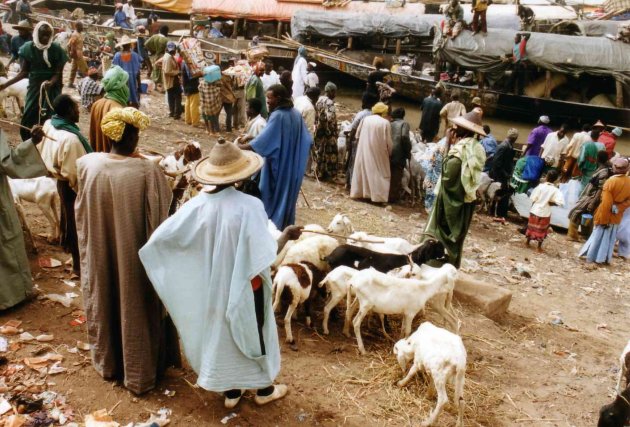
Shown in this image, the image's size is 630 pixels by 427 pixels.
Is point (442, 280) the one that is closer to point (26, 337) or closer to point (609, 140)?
point (26, 337)

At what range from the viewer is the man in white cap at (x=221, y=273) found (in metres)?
3.22

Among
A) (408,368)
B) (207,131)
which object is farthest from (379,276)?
(207,131)

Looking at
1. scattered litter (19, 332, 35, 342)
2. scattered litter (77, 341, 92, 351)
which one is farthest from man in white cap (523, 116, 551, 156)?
scattered litter (19, 332, 35, 342)

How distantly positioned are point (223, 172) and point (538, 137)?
387 inches

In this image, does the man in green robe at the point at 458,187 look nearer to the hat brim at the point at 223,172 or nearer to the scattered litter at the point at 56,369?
the hat brim at the point at 223,172

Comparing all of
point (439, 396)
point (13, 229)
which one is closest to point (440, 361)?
point (439, 396)

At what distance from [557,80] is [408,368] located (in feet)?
41.5

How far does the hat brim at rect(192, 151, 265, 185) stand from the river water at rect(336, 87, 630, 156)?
41.1ft

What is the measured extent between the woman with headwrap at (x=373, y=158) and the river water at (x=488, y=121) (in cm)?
625

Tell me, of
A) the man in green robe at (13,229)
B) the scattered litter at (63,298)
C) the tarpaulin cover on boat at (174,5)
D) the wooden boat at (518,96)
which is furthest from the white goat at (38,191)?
the tarpaulin cover on boat at (174,5)

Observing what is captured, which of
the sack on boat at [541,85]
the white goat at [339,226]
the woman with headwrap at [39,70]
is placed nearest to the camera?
the white goat at [339,226]

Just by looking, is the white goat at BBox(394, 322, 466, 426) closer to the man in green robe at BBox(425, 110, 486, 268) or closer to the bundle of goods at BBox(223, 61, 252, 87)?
the man in green robe at BBox(425, 110, 486, 268)

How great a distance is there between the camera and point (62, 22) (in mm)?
18719

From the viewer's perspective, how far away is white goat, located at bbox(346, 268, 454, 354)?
15.0 ft
